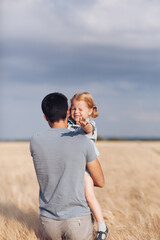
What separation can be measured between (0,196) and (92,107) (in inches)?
146

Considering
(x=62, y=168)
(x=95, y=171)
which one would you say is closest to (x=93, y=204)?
(x=95, y=171)

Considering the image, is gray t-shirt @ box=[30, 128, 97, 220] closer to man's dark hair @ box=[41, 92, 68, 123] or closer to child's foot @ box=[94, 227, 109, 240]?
man's dark hair @ box=[41, 92, 68, 123]

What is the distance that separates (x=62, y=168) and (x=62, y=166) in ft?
0.07

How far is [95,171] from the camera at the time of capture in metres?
3.46

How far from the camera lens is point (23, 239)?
12.4ft

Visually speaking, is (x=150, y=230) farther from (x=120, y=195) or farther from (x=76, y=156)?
(x=120, y=195)

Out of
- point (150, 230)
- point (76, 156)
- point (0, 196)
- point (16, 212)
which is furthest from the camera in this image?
point (0, 196)

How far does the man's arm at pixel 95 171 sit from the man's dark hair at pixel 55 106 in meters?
0.54

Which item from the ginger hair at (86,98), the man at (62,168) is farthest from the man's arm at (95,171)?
the ginger hair at (86,98)

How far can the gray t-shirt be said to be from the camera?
10.7ft

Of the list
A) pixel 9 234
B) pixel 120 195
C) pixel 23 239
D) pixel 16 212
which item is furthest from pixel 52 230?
pixel 120 195

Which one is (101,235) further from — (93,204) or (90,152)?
(90,152)

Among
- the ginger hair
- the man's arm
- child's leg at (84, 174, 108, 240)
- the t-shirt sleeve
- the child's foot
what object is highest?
the ginger hair

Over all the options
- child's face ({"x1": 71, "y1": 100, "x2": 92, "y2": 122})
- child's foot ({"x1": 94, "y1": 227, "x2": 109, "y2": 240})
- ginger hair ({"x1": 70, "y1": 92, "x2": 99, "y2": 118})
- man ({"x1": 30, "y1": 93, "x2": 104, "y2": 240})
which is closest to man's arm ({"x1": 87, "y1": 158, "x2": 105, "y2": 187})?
→ man ({"x1": 30, "y1": 93, "x2": 104, "y2": 240})
